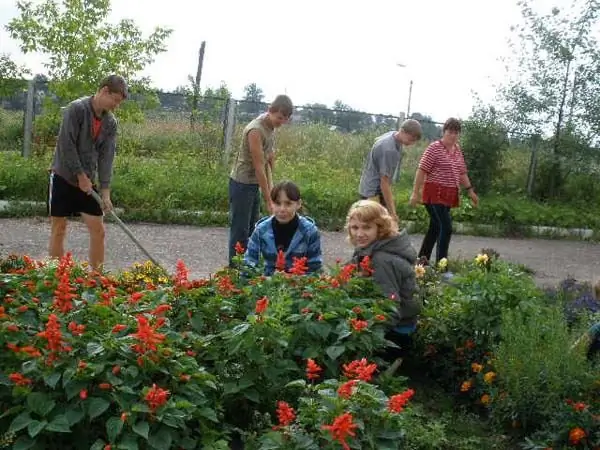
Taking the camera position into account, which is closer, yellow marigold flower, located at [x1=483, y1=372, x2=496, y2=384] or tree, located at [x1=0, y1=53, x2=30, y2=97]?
yellow marigold flower, located at [x1=483, y1=372, x2=496, y2=384]

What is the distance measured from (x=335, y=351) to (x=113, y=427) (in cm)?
107

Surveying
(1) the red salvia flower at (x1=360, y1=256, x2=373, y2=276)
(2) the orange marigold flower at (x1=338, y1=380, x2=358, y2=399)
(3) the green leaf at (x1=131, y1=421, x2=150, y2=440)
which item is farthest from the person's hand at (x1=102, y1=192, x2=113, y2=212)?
(2) the orange marigold flower at (x1=338, y1=380, x2=358, y2=399)

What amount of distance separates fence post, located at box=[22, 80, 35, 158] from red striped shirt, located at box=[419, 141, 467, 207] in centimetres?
689

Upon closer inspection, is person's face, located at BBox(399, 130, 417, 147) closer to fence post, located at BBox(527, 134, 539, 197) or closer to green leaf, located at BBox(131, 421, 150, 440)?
green leaf, located at BBox(131, 421, 150, 440)

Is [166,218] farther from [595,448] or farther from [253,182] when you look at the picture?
[595,448]

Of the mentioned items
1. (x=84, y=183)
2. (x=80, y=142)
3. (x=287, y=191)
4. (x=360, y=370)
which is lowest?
(x=360, y=370)

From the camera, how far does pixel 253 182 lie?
6.21 metres

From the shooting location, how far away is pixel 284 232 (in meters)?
5.03

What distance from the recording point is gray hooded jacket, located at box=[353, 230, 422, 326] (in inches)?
171

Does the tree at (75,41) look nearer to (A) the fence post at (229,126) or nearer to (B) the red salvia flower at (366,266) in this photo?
(A) the fence post at (229,126)

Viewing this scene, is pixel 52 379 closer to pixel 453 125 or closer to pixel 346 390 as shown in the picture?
pixel 346 390

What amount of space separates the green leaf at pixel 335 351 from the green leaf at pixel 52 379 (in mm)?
1098

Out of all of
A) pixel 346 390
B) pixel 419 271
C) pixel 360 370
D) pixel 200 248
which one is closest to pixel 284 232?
pixel 419 271

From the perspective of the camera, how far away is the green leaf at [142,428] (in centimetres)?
245
